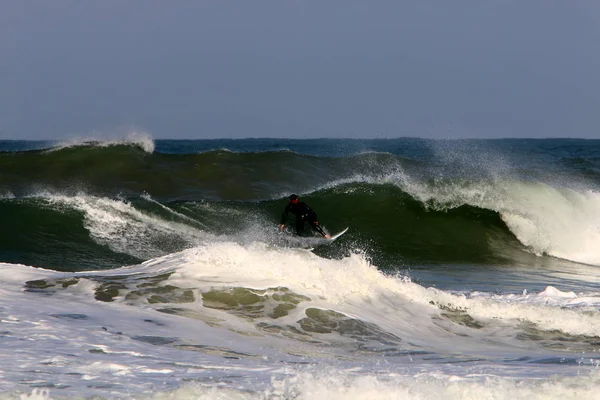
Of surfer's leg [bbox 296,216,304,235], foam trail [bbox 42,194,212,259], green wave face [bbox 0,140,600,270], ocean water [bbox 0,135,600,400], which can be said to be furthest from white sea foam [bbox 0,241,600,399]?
foam trail [bbox 42,194,212,259]

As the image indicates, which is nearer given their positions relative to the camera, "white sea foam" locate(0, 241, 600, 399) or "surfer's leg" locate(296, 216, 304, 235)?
"white sea foam" locate(0, 241, 600, 399)

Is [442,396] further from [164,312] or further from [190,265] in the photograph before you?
[190,265]

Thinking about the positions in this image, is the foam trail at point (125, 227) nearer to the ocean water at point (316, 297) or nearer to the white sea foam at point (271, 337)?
the ocean water at point (316, 297)

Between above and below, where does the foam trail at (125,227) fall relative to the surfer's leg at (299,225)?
below

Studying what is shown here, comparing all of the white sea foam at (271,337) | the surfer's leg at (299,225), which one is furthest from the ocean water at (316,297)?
the surfer's leg at (299,225)

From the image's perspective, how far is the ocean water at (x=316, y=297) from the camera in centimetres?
610

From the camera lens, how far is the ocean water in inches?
240

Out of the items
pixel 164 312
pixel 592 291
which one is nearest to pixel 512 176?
pixel 592 291

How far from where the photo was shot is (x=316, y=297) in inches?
382

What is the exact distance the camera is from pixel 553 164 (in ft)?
132

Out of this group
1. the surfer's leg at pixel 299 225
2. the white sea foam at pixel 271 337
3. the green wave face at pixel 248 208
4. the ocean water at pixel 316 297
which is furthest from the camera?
the green wave face at pixel 248 208

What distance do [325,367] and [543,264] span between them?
1195 centimetres

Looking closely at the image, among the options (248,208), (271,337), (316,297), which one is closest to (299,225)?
Answer: (248,208)

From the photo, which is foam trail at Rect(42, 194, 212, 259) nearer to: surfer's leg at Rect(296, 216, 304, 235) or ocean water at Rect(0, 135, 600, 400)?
ocean water at Rect(0, 135, 600, 400)
